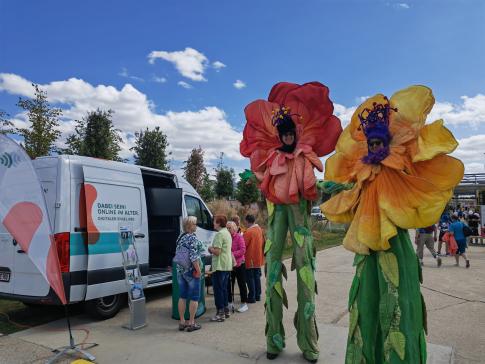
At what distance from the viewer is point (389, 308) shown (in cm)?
275

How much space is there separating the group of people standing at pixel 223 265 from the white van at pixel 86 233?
45.8 inches

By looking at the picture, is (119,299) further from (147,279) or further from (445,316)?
(445,316)

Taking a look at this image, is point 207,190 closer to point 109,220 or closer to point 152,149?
point 152,149

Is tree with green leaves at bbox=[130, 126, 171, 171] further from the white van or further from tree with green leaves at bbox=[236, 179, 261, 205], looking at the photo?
the white van

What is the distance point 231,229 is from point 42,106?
11.2m

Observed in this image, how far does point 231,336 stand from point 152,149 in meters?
14.4

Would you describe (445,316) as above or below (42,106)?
below

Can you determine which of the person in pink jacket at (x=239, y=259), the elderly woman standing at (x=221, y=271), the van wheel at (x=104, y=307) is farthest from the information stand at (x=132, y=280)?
the person in pink jacket at (x=239, y=259)

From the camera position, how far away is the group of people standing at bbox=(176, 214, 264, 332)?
5.51 metres

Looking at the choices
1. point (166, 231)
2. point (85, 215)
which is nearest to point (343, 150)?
point (85, 215)

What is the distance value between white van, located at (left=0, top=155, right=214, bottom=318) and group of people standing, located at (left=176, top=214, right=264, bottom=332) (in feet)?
3.81

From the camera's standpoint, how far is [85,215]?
5723mm

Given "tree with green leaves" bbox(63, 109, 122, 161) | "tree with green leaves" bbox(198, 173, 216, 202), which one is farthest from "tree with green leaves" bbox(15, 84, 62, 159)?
"tree with green leaves" bbox(198, 173, 216, 202)

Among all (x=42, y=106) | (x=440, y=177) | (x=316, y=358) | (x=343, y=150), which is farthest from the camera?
(x=42, y=106)
